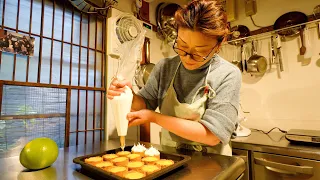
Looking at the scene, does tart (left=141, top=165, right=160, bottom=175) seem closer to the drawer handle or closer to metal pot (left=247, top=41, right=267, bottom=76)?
the drawer handle

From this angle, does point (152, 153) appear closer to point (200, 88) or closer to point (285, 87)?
point (200, 88)

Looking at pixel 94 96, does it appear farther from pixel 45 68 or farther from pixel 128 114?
pixel 128 114

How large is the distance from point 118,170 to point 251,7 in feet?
6.59

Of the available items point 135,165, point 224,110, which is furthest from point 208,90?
point 135,165

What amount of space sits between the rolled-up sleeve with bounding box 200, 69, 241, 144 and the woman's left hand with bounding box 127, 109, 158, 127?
216 millimetres

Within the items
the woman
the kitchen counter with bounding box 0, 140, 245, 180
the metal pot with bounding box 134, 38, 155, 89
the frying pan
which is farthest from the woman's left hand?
the frying pan

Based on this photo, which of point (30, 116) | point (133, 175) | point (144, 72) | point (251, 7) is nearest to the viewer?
point (133, 175)

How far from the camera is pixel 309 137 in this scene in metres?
1.22

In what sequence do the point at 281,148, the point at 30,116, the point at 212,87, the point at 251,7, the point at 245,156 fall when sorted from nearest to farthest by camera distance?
the point at 212,87 → the point at 30,116 → the point at 281,148 → the point at 245,156 → the point at 251,7

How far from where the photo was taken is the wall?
160 centimetres

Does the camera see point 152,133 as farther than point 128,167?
Yes

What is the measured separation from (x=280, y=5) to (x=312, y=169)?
1477 millimetres

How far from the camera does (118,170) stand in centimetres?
62

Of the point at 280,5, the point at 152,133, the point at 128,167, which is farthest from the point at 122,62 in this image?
the point at 280,5
